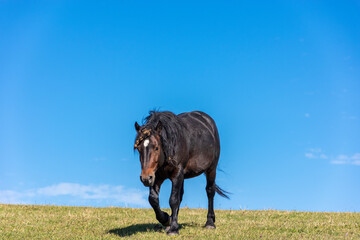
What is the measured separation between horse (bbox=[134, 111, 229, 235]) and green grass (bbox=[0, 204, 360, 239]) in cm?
94

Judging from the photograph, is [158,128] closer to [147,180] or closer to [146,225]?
[147,180]

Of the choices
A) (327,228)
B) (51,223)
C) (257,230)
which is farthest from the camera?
(51,223)

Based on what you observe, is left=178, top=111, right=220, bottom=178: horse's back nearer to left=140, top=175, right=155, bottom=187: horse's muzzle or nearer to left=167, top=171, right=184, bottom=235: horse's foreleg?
left=167, top=171, right=184, bottom=235: horse's foreleg

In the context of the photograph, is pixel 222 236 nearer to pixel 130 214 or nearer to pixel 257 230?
pixel 257 230

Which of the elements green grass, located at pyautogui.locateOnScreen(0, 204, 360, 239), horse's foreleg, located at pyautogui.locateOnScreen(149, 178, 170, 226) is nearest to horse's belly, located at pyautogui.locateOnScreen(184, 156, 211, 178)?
horse's foreleg, located at pyautogui.locateOnScreen(149, 178, 170, 226)

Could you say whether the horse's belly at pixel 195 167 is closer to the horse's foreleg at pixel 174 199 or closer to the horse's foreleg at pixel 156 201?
the horse's foreleg at pixel 174 199

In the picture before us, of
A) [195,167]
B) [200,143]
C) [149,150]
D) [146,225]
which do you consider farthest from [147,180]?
[146,225]

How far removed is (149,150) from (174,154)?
992mm

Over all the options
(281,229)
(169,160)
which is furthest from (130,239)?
(281,229)

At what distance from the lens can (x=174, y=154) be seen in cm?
991

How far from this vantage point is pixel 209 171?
11.8 meters

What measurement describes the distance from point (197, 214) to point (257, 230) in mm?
4626

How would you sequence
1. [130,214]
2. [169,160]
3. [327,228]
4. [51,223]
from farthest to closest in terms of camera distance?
[130,214] < [51,223] < [327,228] < [169,160]

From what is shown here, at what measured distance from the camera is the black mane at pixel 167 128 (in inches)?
377
